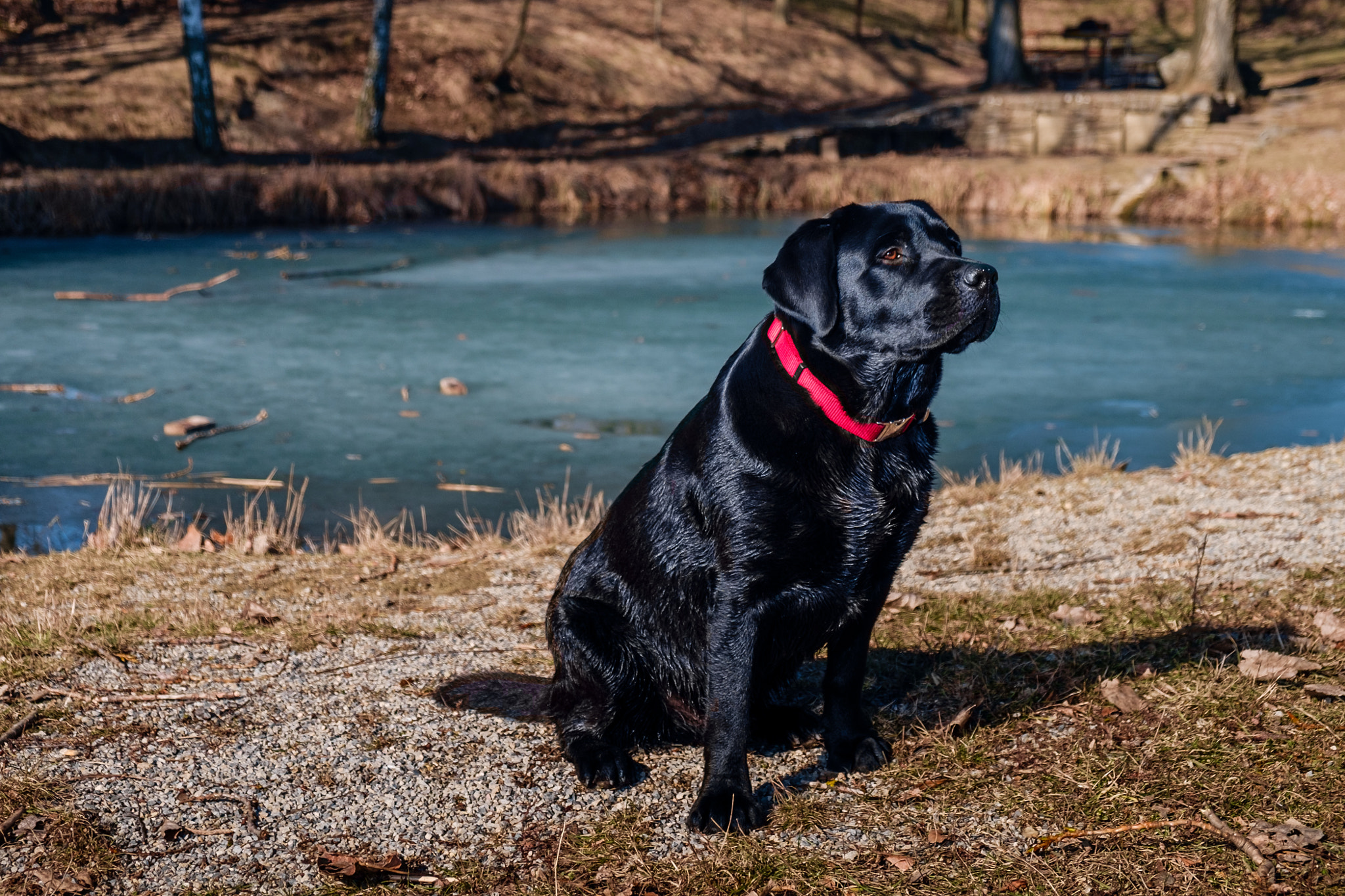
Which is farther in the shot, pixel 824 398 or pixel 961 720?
pixel 961 720

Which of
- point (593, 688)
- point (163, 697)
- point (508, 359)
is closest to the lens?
point (593, 688)

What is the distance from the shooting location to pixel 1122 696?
3.88m

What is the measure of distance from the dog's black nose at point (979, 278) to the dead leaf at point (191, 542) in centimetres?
502

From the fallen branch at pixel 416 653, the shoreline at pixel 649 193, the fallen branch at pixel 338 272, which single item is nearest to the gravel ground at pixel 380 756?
the fallen branch at pixel 416 653

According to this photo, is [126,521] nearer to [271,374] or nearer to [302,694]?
[302,694]

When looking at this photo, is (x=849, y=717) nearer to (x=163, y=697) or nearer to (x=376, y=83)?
(x=163, y=697)

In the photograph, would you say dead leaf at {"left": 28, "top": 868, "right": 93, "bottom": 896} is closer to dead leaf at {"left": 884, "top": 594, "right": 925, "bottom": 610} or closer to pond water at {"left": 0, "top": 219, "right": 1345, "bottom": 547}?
dead leaf at {"left": 884, "top": 594, "right": 925, "bottom": 610}

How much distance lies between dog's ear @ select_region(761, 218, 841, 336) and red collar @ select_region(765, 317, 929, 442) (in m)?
0.08

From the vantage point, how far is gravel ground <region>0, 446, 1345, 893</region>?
3.24m

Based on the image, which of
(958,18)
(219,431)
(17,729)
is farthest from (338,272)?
(958,18)

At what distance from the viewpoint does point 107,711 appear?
404 cm

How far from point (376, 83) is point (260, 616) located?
24.7 meters

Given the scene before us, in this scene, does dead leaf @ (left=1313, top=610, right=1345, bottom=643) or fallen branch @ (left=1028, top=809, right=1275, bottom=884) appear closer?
fallen branch @ (left=1028, top=809, right=1275, bottom=884)

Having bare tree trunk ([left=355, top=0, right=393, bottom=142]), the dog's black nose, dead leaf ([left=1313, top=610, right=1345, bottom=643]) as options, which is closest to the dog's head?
Answer: the dog's black nose
